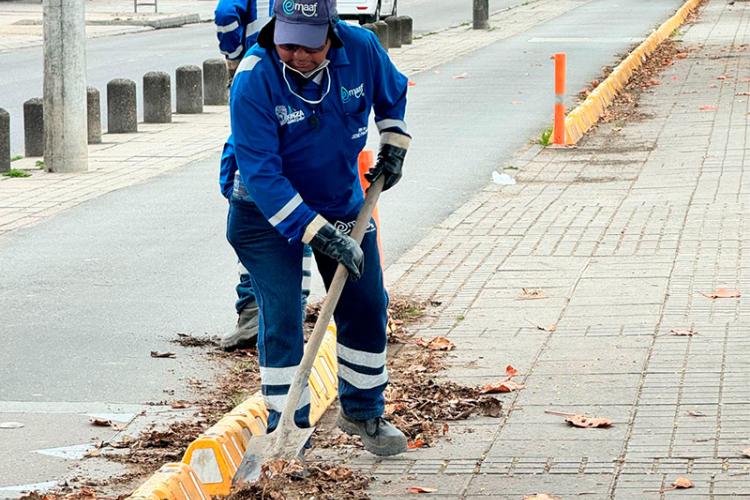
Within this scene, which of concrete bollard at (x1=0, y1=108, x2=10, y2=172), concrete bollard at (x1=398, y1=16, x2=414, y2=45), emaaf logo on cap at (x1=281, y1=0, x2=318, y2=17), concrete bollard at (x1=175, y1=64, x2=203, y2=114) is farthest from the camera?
concrete bollard at (x1=398, y1=16, x2=414, y2=45)

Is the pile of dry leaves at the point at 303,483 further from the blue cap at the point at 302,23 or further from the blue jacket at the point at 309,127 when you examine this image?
the blue cap at the point at 302,23

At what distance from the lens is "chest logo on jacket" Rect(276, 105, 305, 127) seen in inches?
204

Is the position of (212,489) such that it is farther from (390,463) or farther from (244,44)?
(244,44)

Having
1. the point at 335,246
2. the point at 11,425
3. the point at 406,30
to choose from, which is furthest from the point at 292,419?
the point at 406,30

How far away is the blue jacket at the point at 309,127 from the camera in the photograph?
5.12 m

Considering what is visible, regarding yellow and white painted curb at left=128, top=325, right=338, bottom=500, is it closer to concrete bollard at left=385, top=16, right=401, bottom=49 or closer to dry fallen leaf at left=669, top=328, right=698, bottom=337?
dry fallen leaf at left=669, top=328, right=698, bottom=337

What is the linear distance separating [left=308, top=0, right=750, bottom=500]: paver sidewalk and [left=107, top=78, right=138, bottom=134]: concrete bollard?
4.74 meters

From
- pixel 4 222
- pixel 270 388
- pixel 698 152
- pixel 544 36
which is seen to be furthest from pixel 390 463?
pixel 544 36

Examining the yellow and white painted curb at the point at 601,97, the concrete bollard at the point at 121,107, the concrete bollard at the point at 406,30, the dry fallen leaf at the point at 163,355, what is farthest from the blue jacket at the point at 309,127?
the concrete bollard at the point at 406,30

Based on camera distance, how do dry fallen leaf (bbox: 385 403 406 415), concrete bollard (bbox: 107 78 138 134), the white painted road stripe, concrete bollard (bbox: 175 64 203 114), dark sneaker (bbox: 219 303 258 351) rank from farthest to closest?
the white painted road stripe, concrete bollard (bbox: 175 64 203 114), concrete bollard (bbox: 107 78 138 134), dark sneaker (bbox: 219 303 258 351), dry fallen leaf (bbox: 385 403 406 415)

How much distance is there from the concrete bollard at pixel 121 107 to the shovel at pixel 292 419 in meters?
11.4

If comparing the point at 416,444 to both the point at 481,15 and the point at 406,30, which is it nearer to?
the point at 406,30

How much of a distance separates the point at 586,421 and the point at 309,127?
177 cm

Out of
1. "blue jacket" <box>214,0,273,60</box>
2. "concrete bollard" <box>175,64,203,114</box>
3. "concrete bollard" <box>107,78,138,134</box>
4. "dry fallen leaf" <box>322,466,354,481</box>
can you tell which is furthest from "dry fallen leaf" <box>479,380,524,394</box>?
"concrete bollard" <box>175,64,203,114</box>
